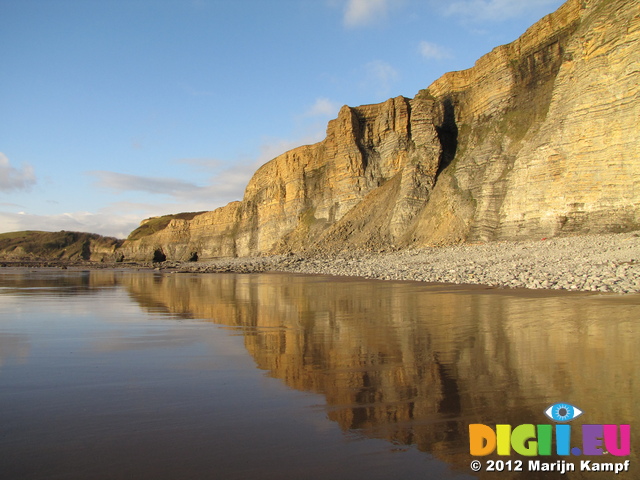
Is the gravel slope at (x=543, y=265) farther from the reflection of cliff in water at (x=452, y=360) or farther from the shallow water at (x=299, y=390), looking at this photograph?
Result: the shallow water at (x=299, y=390)

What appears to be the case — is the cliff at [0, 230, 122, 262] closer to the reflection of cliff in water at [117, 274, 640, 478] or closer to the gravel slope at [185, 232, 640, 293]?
the gravel slope at [185, 232, 640, 293]

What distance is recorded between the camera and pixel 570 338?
5.59 meters

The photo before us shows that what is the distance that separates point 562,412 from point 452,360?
5.29ft

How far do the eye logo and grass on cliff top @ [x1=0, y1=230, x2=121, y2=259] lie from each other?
112m

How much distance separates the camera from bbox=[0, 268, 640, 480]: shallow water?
2.53 m

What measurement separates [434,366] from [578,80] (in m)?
23.8

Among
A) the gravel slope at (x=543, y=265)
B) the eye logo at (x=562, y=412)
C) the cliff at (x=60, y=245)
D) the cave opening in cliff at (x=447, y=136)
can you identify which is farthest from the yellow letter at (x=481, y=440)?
the cliff at (x=60, y=245)

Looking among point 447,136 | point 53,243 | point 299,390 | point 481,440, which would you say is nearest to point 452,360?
point 299,390

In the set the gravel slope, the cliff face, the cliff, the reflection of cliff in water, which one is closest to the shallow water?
the reflection of cliff in water

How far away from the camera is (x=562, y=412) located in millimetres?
3172

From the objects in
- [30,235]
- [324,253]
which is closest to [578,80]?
[324,253]

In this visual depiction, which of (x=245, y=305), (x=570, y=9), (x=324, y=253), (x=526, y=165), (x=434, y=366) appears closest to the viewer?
(x=434, y=366)

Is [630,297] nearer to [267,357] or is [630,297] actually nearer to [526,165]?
[267,357]

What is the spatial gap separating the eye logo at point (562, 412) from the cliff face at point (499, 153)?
61.7ft
